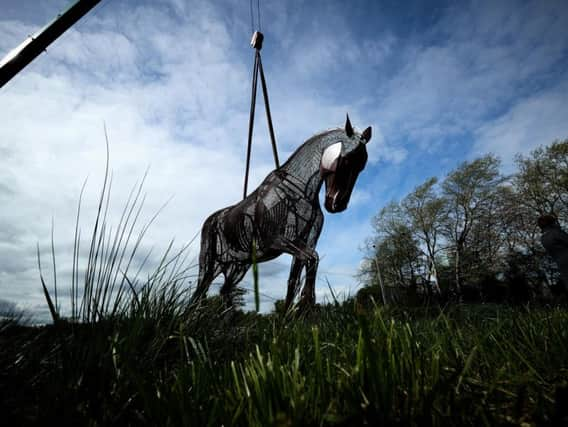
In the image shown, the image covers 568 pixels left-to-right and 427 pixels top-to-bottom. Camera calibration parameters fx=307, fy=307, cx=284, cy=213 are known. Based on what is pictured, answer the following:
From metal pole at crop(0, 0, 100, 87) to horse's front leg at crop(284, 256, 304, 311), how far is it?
2738 mm

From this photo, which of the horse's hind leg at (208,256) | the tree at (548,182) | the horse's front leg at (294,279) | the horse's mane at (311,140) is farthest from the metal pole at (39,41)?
the tree at (548,182)

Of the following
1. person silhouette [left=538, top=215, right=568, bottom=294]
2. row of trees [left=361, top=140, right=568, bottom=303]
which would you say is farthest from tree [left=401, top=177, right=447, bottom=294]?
person silhouette [left=538, top=215, right=568, bottom=294]

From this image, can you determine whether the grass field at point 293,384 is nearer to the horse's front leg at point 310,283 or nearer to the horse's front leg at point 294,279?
the horse's front leg at point 310,283

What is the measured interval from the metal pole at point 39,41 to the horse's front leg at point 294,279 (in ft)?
8.98

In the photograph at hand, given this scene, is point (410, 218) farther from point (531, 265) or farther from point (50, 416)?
point (50, 416)

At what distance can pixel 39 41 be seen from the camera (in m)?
2.30

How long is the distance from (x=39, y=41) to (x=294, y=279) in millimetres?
2879

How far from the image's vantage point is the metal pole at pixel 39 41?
2236mm

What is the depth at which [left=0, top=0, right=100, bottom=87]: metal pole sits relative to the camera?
7.34 feet

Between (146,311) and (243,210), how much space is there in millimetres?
1970

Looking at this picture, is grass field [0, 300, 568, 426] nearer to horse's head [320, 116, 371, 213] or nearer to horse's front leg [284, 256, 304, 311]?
horse's front leg [284, 256, 304, 311]

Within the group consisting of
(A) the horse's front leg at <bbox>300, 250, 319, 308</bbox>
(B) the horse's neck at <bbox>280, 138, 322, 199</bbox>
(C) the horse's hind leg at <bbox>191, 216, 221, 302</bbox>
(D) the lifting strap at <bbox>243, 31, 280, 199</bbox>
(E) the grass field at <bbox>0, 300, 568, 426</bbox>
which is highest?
(D) the lifting strap at <bbox>243, 31, 280, 199</bbox>

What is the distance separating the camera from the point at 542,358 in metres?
1.38

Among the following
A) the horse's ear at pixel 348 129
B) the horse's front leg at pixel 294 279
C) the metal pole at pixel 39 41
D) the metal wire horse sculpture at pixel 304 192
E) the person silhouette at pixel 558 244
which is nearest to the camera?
the metal pole at pixel 39 41
